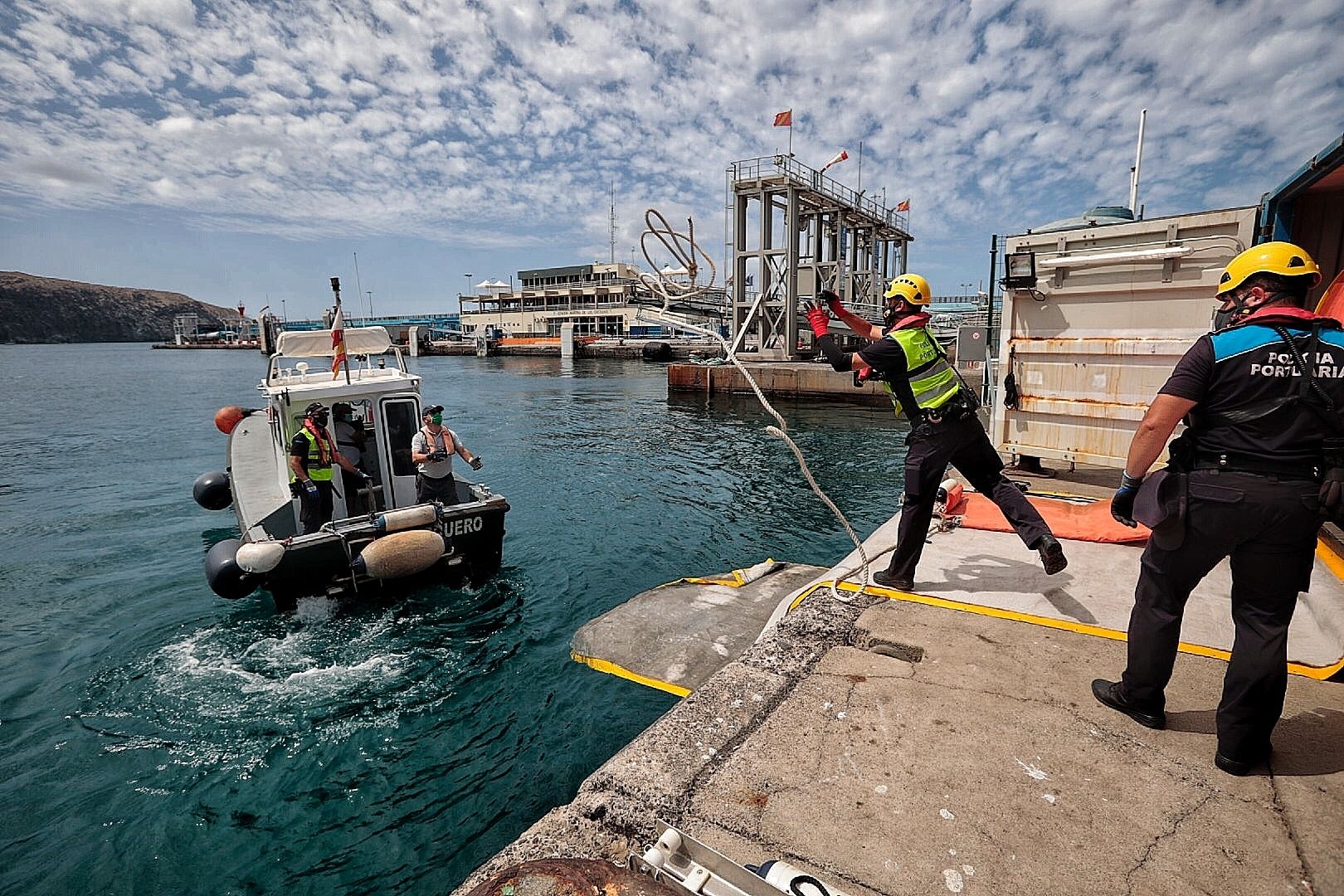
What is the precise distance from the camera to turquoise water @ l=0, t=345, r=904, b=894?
4.25 metres

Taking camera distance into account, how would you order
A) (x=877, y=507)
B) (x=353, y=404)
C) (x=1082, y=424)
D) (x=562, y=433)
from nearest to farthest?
1. (x=1082, y=424)
2. (x=353, y=404)
3. (x=877, y=507)
4. (x=562, y=433)

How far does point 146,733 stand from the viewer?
541 centimetres

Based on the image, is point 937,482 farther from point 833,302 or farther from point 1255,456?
point 1255,456

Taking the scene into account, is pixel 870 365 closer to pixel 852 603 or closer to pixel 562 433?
pixel 852 603

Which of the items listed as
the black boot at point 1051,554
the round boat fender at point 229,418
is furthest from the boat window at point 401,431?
the black boot at point 1051,554

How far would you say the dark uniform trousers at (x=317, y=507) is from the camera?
7.39 m

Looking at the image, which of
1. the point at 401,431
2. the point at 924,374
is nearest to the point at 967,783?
the point at 924,374

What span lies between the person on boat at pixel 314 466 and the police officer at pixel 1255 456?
7.68 metres

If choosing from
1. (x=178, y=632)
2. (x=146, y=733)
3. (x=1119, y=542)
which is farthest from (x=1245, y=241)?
(x=178, y=632)

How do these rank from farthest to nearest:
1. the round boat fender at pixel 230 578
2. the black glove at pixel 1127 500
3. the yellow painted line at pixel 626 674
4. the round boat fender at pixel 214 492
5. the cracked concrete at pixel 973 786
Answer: the round boat fender at pixel 214 492 → the round boat fender at pixel 230 578 → the yellow painted line at pixel 626 674 → the black glove at pixel 1127 500 → the cracked concrete at pixel 973 786

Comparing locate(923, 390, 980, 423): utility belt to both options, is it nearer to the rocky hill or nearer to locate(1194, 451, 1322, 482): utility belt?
locate(1194, 451, 1322, 482): utility belt

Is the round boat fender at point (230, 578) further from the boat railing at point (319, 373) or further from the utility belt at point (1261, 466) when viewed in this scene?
the utility belt at point (1261, 466)

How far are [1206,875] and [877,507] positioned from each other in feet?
34.5

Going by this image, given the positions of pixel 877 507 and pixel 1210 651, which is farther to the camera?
pixel 877 507
